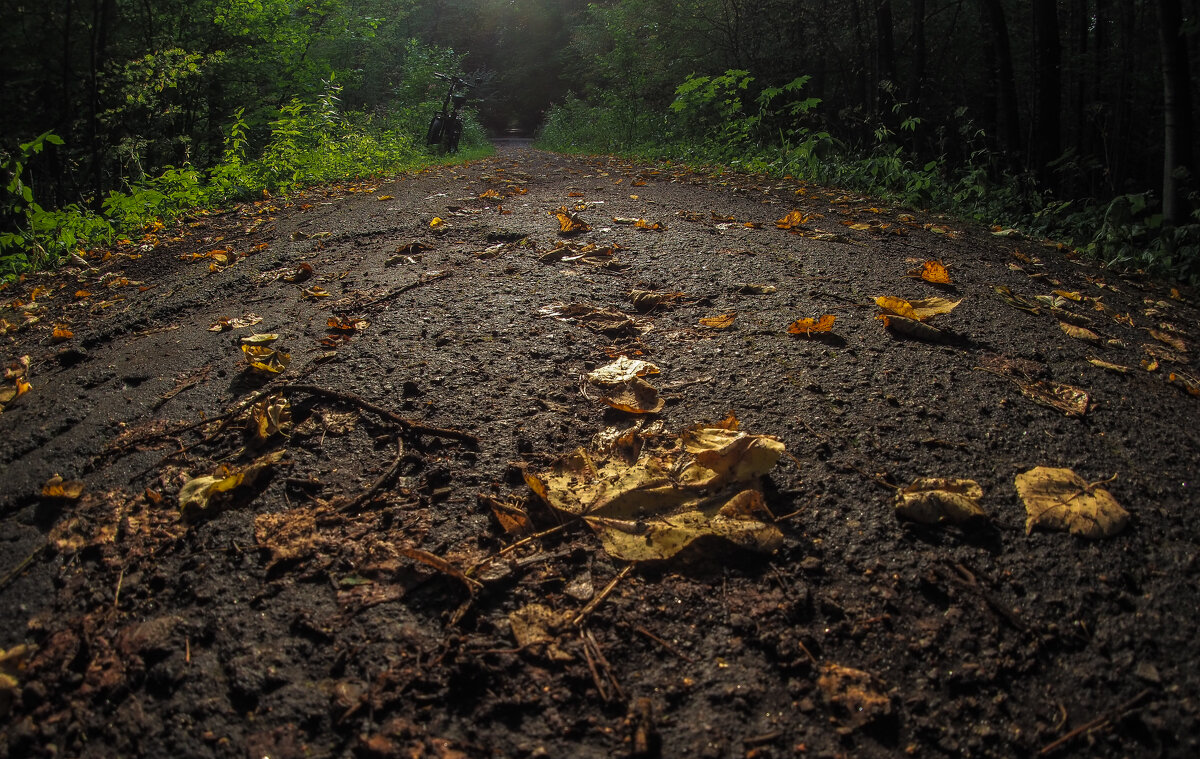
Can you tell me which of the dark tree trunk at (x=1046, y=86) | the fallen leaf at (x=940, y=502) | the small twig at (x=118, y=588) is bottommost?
the fallen leaf at (x=940, y=502)

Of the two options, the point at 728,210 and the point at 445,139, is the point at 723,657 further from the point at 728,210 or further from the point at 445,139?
the point at 445,139

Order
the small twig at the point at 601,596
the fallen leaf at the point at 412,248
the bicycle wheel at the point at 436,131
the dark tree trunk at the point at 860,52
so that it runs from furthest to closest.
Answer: the bicycle wheel at the point at 436,131, the dark tree trunk at the point at 860,52, the fallen leaf at the point at 412,248, the small twig at the point at 601,596

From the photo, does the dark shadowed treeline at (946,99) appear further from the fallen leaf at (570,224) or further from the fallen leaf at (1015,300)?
the fallen leaf at (570,224)

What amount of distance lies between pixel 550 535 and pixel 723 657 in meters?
0.41

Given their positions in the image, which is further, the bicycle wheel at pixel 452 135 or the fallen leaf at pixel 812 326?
the bicycle wheel at pixel 452 135

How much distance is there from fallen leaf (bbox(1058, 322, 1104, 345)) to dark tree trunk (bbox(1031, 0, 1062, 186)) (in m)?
4.98

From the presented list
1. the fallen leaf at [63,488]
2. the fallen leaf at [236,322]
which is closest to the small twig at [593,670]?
the fallen leaf at [63,488]

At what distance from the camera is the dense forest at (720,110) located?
15.1 feet

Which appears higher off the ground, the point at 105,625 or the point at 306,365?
the point at 306,365

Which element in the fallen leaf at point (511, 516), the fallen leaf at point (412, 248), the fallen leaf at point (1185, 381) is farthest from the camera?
the fallen leaf at point (412, 248)

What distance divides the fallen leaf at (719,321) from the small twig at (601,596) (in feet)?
4.04

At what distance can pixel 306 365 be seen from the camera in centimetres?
199

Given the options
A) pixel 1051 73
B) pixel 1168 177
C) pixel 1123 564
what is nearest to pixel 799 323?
pixel 1123 564

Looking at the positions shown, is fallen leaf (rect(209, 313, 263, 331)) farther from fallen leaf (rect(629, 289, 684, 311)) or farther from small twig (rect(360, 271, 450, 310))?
fallen leaf (rect(629, 289, 684, 311))
